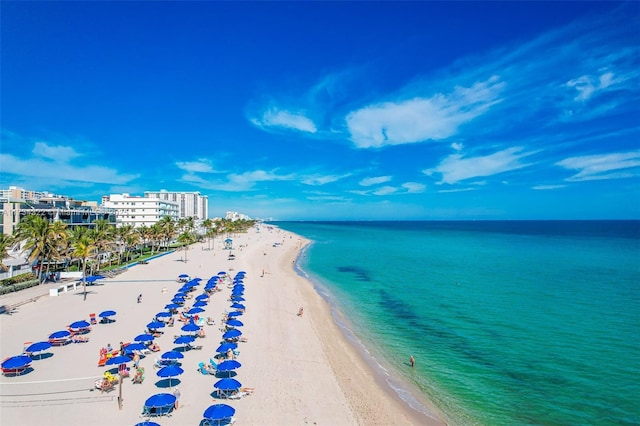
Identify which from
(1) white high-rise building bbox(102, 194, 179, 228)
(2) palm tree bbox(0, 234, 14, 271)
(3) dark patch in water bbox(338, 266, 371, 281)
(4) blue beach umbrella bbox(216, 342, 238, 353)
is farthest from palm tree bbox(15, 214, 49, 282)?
(1) white high-rise building bbox(102, 194, 179, 228)

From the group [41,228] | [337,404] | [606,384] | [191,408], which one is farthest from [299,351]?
[41,228]

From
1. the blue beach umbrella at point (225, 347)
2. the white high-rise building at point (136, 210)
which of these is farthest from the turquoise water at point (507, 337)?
the white high-rise building at point (136, 210)

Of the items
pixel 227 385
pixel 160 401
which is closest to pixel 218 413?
pixel 227 385

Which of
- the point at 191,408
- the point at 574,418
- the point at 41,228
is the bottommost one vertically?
the point at 574,418

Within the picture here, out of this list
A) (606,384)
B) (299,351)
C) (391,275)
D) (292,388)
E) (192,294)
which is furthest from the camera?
(391,275)

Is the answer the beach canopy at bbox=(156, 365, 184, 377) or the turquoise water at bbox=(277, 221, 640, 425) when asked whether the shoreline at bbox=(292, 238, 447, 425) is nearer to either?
the turquoise water at bbox=(277, 221, 640, 425)

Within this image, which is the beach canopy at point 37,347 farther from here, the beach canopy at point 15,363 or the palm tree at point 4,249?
the palm tree at point 4,249

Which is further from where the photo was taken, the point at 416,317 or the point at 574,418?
the point at 416,317

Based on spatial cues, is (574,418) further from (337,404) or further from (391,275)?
(391,275)

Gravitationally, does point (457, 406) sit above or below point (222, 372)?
below
